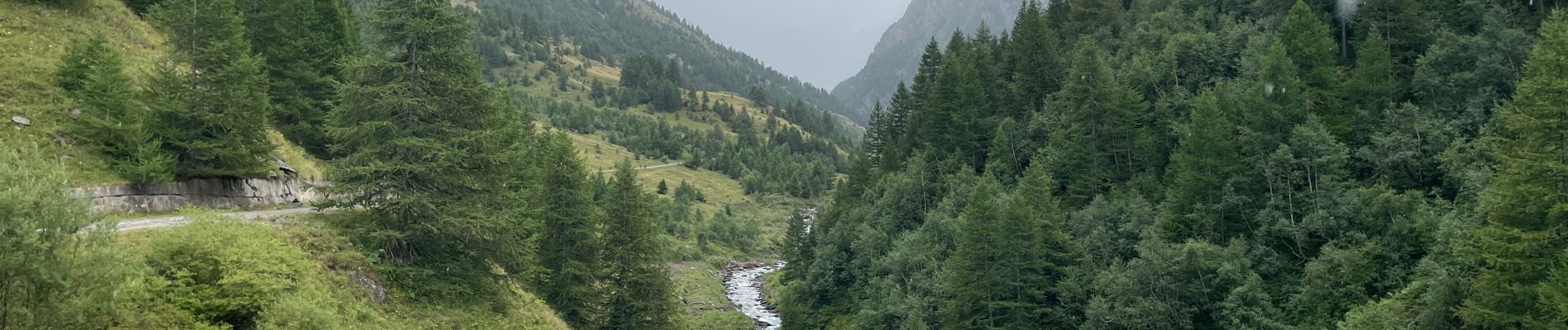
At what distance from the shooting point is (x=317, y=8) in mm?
50594

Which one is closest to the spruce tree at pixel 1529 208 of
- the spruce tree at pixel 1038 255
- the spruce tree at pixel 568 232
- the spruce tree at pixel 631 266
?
the spruce tree at pixel 1038 255

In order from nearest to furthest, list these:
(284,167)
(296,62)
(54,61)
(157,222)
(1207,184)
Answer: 1. (157,222)
2. (54,61)
3. (284,167)
4. (296,62)
5. (1207,184)

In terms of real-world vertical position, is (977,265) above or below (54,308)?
below

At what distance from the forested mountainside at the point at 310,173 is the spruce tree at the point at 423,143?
3.2 inches

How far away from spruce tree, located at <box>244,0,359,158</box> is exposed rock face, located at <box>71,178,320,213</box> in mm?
6151

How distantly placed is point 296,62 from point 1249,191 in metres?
57.3

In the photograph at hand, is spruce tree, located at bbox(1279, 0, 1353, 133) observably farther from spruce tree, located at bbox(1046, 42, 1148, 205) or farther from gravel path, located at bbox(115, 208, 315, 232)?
gravel path, located at bbox(115, 208, 315, 232)

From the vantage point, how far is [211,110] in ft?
107

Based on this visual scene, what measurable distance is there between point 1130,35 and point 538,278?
61.4 metres

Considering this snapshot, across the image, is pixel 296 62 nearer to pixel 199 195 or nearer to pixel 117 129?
pixel 199 195

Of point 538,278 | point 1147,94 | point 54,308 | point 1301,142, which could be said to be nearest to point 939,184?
point 1147,94

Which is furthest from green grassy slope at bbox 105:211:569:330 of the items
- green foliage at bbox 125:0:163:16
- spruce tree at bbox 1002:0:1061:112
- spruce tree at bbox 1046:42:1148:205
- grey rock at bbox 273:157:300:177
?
spruce tree at bbox 1002:0:1061:112

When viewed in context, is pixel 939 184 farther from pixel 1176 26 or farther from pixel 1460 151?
pixel 1460 151

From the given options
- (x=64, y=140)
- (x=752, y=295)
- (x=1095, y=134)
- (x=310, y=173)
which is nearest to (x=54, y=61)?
(x=64, y=140)
